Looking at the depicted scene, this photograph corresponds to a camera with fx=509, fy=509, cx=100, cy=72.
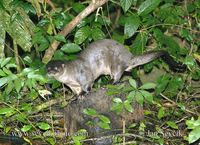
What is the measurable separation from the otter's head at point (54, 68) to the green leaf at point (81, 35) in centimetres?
55

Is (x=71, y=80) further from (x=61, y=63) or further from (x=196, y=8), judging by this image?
(x=196, y=8)

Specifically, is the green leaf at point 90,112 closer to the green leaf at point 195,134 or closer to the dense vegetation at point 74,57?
the dense vegetation at point 74,57

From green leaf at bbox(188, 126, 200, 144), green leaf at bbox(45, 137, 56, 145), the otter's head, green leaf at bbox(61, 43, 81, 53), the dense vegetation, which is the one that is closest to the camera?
green leaf at bbox(188, 126, 200, 144)

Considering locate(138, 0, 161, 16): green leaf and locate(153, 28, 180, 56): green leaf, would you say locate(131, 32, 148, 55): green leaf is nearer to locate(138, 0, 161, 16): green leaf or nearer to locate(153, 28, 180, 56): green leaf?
locate(153, 28, 180, 56): green leaf

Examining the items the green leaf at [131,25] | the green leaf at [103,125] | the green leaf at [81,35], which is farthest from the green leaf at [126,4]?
the green leaf at [103,125]

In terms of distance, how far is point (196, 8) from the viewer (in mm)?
6355

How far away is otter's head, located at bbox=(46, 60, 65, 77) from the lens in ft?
15.8

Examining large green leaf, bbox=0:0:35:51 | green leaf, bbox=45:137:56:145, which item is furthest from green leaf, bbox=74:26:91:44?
green leaf, bbox=45:137:56:145

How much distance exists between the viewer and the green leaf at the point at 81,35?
5449 mm

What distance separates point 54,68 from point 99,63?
0.70m

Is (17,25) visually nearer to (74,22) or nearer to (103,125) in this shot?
(74,22)

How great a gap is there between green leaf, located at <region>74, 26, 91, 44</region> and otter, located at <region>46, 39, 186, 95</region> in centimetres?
12

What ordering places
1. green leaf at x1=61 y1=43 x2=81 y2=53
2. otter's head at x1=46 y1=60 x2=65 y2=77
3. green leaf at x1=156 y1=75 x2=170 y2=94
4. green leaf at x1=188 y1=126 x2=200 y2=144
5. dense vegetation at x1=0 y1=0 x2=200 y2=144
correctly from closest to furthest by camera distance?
green leaf at x1=188 y1=126 x2=200 y2=144
otter's head at x1=46 y1=60 x2=65 y2=77
dense vegetation at x1=0 y1=0 x2=200 y2=144
green leaf at x1=61 y1=43 x2=81 y2=53
green leaf at x1=156 y1=75 x2=170 y2=94

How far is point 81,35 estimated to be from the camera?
17.9ft
